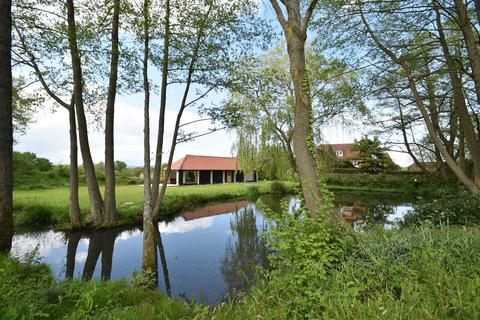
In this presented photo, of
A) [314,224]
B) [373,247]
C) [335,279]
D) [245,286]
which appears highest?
[314,224]

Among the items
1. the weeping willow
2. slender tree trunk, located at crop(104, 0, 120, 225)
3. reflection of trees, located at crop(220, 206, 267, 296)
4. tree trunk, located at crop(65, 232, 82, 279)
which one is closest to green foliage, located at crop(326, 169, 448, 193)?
the weeping willow

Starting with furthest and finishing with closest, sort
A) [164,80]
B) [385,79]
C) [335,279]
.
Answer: [164,80] < [385,79] < [335,279]

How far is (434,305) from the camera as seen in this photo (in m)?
1.98

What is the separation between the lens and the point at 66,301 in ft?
9.18

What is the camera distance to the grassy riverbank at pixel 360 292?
6.63 feet

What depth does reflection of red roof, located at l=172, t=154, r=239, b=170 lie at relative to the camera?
2695 centimetres

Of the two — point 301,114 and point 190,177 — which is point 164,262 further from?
point 190,177

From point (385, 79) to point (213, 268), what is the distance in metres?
7.95

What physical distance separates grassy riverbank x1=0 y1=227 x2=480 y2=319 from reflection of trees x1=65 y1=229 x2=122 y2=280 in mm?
3148

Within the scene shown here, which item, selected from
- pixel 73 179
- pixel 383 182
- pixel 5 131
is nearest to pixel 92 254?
pixel 73 179

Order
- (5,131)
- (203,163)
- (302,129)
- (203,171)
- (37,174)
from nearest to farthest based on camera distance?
(5,131), (302,129), (37,174), (203,163), (203,171)

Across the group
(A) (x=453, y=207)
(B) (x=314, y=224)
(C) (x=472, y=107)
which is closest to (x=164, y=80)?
(B) (x=314, y=224)

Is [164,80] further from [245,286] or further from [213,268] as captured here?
[245,286]

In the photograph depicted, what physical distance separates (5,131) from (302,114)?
4.48 metres
